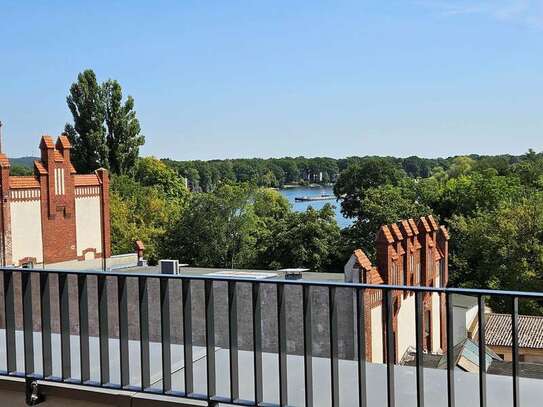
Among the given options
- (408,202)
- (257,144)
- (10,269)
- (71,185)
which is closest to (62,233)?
(71,185)

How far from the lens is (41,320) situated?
13.4ft

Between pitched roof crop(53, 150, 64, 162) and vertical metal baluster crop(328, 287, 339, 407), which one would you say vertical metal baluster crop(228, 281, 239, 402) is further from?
pitched roof crop(53, 150, 64, 162)

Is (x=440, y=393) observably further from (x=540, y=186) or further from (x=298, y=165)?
(x=298, y=165)

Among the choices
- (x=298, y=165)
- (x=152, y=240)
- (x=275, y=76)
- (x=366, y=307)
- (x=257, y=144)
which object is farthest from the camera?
(x=298, y=165)

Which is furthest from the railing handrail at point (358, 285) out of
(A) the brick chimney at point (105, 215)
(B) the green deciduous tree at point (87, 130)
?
(B) the green deciduous tree at point (87, 130)

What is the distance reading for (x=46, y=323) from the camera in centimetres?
403

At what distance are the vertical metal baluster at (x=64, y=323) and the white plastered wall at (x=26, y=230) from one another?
31.5 meters

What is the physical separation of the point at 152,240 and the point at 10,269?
1706 inches

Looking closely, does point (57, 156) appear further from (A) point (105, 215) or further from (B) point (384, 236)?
(B) point (384, 236)

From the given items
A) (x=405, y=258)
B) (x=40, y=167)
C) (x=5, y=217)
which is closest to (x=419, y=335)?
(x=405, y=258)

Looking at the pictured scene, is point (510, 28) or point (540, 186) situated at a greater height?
point (510, 28)

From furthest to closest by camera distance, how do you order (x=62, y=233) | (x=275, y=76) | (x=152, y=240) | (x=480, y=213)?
(x=275, y=76), (x=152, y=240), (x=480, y=213), (x=62, y=233)

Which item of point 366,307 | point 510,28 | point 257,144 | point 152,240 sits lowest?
point 152,240

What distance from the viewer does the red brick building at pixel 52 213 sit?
33531 millimetres
